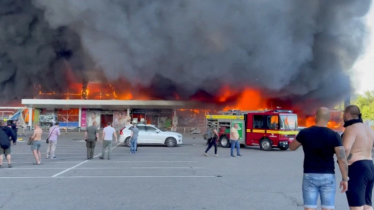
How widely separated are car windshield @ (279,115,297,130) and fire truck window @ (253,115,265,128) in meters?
0.96

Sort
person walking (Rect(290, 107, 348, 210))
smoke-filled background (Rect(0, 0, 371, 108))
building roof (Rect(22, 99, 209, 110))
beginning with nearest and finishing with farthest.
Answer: person walking (Rect(290, 107, 348, 210)) < smoke-filled background (Rect(0, 0, 371, 108)) < building roof (Rect(22, 99, 209, 110))

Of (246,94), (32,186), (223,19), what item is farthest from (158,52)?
(32,186)

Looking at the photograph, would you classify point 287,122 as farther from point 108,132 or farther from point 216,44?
point 216,44

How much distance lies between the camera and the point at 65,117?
38.4 meters

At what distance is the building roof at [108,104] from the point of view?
119ft

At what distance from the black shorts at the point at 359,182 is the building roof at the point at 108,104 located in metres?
32.4

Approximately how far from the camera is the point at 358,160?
477 centimetres

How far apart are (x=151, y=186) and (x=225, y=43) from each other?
23.2 meters

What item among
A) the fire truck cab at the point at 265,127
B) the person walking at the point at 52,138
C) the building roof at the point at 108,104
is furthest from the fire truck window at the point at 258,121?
the building roof at the point at 108,104

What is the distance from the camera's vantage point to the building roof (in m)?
36.2

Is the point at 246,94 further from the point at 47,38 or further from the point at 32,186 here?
the point at 32,186

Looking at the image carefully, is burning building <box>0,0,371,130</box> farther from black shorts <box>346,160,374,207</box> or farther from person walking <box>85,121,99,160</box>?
black shorts <box>346,160,374,207</box>

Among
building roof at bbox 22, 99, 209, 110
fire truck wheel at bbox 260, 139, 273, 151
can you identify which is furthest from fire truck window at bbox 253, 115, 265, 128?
building roof at bbox 22, 99, 209, 110

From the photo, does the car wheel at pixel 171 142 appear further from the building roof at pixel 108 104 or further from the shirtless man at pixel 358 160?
the shirtless man at pixel 358 160
